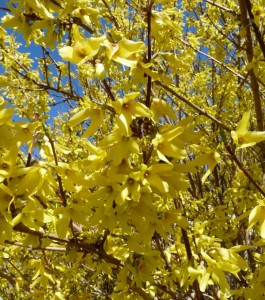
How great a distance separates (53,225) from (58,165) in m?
0.27

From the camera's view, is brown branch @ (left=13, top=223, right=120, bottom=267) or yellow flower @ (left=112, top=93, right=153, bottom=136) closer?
yellow flower @ (left=112, top=93, right=153, bottom=136)

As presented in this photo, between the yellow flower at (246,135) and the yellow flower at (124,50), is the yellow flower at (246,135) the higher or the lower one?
the lower one

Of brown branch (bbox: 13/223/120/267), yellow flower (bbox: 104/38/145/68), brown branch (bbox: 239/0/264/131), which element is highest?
yellow flower (bbox: 104/38/145/68)

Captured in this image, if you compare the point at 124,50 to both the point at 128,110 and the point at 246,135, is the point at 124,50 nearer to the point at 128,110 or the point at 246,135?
the point at 128,110

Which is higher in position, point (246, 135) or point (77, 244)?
point (246, 135)

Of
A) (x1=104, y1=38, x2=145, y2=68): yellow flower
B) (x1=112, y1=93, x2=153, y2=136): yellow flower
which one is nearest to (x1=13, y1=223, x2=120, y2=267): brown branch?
(x1=112, y1=93, x2=153, y2=136): yellow flower

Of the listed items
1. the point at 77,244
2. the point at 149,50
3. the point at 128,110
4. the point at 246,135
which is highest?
the point at 149,50

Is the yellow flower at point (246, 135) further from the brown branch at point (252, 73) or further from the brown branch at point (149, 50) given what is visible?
the brown branch at point (252, 73)

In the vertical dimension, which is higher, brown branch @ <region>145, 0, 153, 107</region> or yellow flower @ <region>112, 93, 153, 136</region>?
brown branch @ <region>145, 0, 153, 107</region>

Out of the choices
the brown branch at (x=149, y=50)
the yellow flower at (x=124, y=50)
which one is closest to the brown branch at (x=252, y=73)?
the brown branch at (x=149, y=50)

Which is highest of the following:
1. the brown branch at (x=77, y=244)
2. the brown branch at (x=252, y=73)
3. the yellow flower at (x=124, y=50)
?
the yellow flower at (x=124, y=50)

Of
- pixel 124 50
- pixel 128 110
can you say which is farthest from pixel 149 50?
pixel 128 110

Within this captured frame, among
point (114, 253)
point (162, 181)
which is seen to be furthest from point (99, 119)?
point (114, 253)

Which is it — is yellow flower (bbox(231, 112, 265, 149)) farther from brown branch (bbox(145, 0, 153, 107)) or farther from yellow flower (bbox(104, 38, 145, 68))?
yellow flower (bbox(104, 38, 145, 68))
